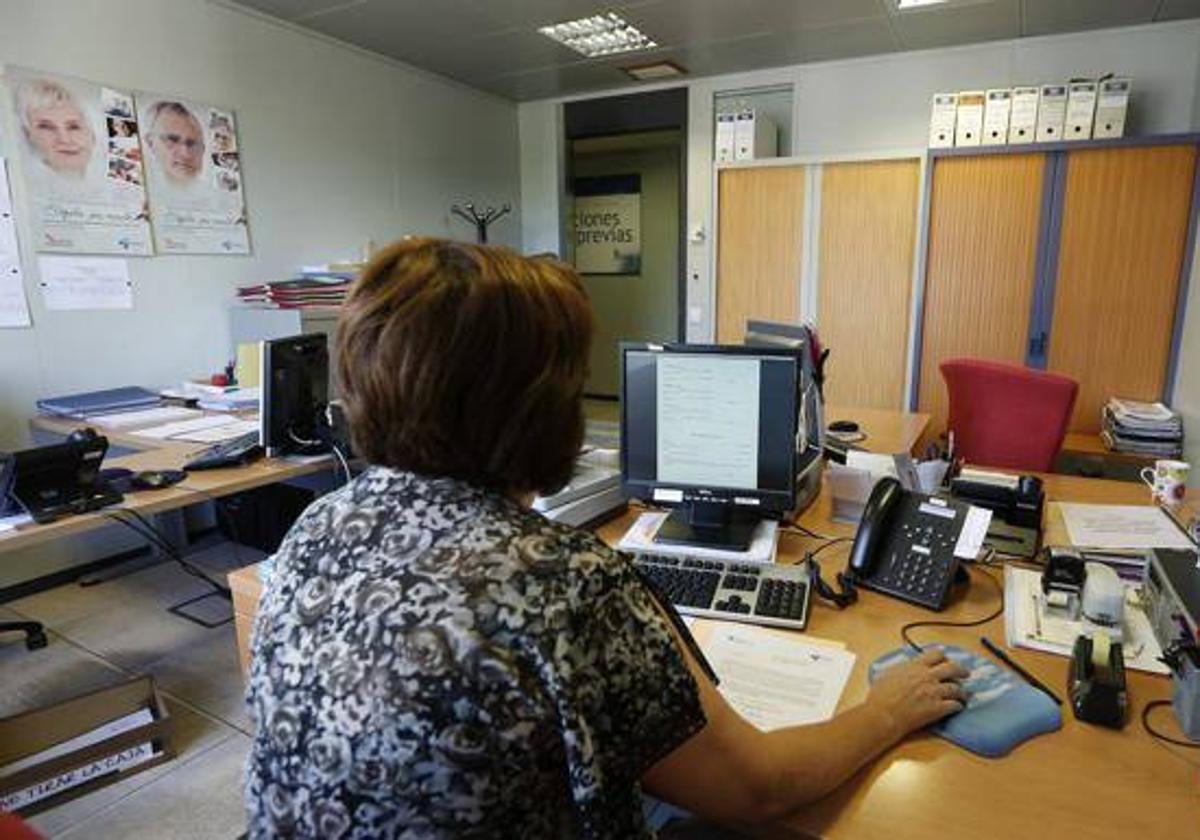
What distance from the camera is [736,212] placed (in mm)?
4465

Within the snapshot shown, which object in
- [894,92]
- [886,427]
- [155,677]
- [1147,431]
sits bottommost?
[155,677]

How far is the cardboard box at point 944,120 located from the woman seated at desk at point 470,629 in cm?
383

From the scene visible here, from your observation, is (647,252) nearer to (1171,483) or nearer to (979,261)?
(979,261)

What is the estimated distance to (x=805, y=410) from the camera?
1.75 metres

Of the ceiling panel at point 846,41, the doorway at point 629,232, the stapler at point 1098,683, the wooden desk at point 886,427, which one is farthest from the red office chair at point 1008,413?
the doorway at point 629,232

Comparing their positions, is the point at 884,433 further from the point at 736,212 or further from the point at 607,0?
the point at 607,0

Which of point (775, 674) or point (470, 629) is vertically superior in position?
point (470, 629)

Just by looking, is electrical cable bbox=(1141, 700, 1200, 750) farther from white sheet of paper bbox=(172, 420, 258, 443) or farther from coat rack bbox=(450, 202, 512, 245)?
coat rack bbox=(450, 202, 512, 245)

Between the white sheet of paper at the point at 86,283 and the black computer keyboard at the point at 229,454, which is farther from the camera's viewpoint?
the white sheet of paper at the point at 86,283

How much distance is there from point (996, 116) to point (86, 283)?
4459mm

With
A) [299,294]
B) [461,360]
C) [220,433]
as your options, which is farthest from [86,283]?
[461,360]

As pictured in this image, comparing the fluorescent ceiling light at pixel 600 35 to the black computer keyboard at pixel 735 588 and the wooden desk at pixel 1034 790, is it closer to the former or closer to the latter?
the black computer keyboard at pixel 735 588

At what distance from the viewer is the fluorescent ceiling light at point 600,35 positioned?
396cm

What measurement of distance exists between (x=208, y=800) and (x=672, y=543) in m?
1.51
